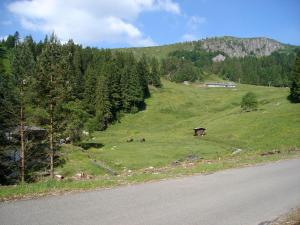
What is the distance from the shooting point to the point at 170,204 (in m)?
13.2

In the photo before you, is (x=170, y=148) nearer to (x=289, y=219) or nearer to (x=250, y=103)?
(x=250, y=103)

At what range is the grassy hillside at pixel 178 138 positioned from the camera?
5247 centimetres

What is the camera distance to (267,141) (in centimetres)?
6688

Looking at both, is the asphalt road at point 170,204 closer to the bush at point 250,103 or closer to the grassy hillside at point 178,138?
the grassy hillside at point 178,138

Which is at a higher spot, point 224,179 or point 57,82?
point 57,82

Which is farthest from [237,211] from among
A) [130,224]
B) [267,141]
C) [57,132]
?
[267,141]

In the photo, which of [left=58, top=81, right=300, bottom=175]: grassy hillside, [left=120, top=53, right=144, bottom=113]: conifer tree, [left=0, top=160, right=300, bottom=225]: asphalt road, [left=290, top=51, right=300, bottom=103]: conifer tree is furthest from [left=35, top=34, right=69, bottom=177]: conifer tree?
[left=120, top=53, right=144, bottom=113]: conifer tree

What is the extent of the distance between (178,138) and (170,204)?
214 feet

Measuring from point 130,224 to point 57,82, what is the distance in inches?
1175

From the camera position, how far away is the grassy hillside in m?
52.5

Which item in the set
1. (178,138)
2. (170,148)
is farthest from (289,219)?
(178,138)

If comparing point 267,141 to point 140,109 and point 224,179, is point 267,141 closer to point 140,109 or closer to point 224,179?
point 224,179

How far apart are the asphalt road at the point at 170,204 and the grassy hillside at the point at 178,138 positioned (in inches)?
1050

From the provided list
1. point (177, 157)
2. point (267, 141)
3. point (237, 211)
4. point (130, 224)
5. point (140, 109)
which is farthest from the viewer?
point (140, 109)
